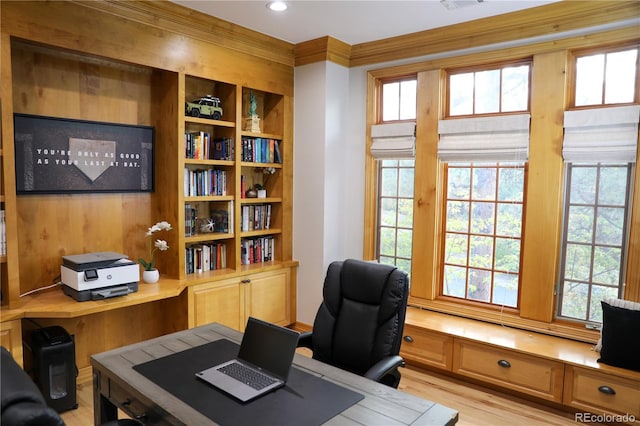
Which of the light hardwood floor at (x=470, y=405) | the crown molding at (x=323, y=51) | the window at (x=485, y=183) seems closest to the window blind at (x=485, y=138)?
the window at (x=485, y=183)

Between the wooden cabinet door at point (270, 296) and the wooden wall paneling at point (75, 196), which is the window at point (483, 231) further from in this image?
the wooden wall paneling at point (75, 196)

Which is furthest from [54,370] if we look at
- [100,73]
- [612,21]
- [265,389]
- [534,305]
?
[612,21]

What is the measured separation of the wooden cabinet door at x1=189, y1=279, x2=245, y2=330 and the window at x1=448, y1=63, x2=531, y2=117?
244 centimetres

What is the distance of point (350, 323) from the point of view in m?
2.35

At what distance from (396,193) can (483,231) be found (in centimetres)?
87

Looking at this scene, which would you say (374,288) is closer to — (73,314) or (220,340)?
(220,340)

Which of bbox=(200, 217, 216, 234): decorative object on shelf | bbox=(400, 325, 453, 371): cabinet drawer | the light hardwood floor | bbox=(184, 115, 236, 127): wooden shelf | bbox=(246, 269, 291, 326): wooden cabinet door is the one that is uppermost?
bbox=(184, 115, 236, 127): wooden shelf

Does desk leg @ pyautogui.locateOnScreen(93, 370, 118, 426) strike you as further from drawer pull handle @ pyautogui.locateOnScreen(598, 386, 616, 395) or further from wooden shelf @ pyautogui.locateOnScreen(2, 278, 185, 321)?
drawer pull handle @ pyautogui.locateOnScreen(598, 386, 616, 395)

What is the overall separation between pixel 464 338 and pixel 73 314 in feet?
8.86

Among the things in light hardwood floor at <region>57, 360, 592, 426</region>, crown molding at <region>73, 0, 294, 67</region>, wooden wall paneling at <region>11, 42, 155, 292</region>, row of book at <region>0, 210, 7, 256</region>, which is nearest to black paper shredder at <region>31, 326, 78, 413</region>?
light hardwood floor at <region>57, 360, 592, 426</region>

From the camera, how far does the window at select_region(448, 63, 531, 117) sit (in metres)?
3.45

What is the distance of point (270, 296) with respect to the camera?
412 centimetres

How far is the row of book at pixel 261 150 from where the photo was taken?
13.0 ft

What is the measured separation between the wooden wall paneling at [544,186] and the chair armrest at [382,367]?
175cm
